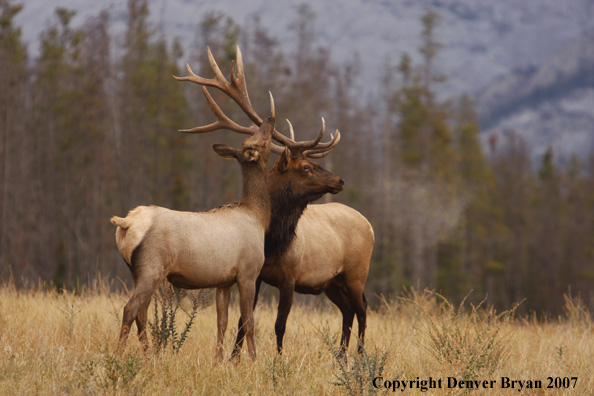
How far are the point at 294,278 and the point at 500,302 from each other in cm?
4021

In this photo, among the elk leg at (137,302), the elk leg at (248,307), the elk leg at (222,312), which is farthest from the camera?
the elk leg at (222,312)

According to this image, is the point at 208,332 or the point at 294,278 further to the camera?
the point at 208,332

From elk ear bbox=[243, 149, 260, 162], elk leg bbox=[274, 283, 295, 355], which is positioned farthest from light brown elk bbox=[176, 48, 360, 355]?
elk ear bbox=[243, 149, 260, 162]

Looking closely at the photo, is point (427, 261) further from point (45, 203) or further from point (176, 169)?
point (45, 203)

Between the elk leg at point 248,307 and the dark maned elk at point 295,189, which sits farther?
the dark maned elk at point 295,189

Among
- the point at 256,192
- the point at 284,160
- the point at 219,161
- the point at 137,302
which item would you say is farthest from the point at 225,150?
the point at 219,161

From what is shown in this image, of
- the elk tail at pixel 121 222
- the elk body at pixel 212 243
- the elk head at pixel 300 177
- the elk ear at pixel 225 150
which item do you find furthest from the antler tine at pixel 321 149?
the elk tail at pixel 121 222

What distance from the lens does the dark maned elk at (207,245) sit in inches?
174

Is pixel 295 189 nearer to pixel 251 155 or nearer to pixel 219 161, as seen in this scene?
pixel 251 155

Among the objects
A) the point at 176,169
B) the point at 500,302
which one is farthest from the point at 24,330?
the point at 500,302

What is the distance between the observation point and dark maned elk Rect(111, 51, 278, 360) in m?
4.43

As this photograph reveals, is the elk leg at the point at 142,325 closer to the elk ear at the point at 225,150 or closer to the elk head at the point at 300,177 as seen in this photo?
the elk ear at the point at 225,150

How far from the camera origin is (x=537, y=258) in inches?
1791

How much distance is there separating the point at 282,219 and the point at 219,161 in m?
23.7
